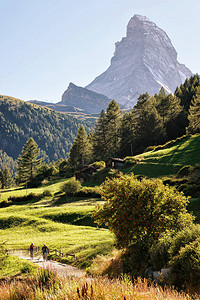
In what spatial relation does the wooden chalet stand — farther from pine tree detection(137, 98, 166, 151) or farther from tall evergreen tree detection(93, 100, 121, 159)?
tall evergreen tree detection(93, 100, 121, 159)

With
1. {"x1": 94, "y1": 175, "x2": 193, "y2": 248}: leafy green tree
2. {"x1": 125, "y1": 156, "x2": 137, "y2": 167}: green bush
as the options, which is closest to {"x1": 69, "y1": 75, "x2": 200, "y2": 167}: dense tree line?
{"x1": 125, "y1": 156, "x2": 137, "y2": 167}: green bush

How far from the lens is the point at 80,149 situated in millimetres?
99125

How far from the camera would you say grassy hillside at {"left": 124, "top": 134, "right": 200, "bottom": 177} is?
185ft

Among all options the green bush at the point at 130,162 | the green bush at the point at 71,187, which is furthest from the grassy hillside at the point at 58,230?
the green bush at the point at 130,162

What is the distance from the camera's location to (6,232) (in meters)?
41.0

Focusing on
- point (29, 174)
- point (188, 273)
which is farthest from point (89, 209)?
point (29, 174)

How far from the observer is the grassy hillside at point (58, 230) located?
26.8 m

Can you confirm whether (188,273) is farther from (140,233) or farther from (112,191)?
(112,191)

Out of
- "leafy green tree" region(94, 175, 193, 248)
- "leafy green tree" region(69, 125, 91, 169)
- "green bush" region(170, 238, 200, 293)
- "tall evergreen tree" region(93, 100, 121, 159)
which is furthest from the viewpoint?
"tall evergreen tree" region(93, 100, 121, 159)

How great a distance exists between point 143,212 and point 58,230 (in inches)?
1028

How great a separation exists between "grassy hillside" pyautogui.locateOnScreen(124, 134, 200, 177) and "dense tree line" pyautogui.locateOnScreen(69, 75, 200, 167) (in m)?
19.0

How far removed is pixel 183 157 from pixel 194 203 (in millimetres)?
31043

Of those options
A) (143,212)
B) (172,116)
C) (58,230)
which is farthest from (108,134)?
(143,212)

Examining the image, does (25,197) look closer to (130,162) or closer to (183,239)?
(130,162)
